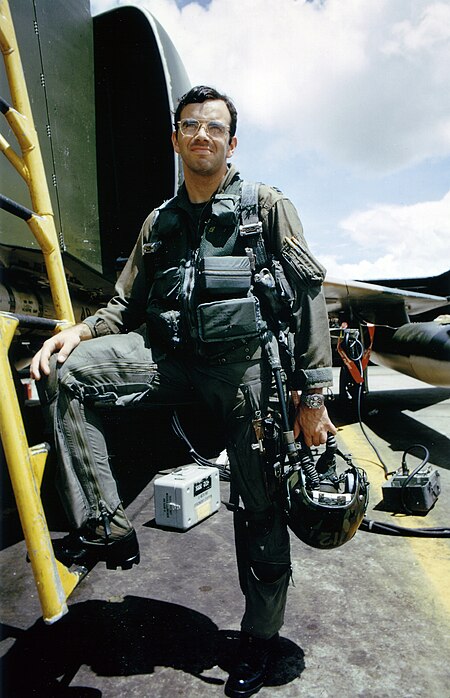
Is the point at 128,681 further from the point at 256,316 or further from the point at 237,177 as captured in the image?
the point at 237,177

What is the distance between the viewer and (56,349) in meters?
1.72

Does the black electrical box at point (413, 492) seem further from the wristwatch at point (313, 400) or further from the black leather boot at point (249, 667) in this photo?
the wristwatch at point (313, 400)

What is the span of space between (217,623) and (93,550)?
0.88m

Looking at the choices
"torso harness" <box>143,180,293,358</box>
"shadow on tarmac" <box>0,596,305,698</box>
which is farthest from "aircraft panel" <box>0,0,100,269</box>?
"shadow on tarmac" <box>0,596,305,698</box>

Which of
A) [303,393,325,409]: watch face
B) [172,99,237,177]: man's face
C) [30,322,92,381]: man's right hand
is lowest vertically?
[303,393,325,409]: watch face

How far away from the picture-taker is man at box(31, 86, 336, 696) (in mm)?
1841

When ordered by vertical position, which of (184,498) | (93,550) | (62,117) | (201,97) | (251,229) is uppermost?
(62,117)

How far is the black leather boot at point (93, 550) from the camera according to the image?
5.42 ft

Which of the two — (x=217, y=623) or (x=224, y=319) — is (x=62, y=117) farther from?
(x=217, y=623)

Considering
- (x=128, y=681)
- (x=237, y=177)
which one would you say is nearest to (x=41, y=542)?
(x=128, y=681)

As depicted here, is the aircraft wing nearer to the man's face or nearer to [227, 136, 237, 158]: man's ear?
[227, 136, 237, 158]: man's ear

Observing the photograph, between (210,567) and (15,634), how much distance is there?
3.33 feet

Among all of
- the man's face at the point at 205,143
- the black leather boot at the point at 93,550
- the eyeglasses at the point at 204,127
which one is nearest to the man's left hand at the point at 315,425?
the black leather boot at the point at 93,550

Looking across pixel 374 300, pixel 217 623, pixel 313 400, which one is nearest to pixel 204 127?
pixel 313 400
